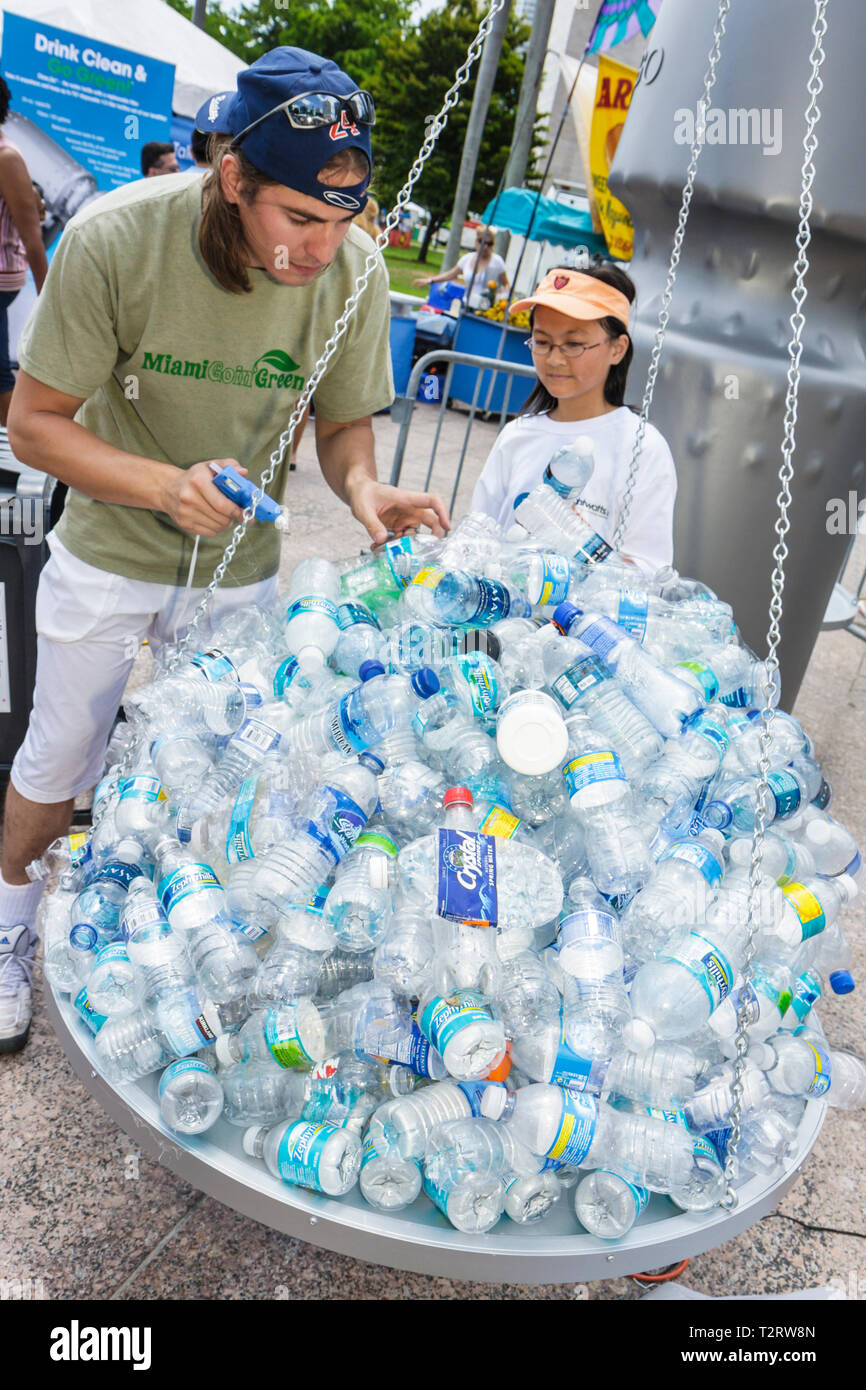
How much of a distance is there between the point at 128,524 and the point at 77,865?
911 mm

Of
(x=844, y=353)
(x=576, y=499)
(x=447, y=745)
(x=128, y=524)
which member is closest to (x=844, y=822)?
(x=844, y=353)

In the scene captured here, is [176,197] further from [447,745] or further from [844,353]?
[844,353]

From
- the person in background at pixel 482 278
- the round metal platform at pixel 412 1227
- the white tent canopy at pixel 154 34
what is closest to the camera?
the round metal platform at pixel 412 1227

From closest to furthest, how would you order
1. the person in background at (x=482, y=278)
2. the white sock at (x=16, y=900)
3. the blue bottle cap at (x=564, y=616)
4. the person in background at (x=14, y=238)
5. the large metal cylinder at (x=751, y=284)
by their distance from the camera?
the blue bottle cap at (x=564, y=616) → the white sock at (x=16, y=900) → the large metal cylinder at (x=751, y=284) → the person in background at (x=14, y=238) → the person in background at (x=482, y=278)

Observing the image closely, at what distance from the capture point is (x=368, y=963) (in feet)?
6.15

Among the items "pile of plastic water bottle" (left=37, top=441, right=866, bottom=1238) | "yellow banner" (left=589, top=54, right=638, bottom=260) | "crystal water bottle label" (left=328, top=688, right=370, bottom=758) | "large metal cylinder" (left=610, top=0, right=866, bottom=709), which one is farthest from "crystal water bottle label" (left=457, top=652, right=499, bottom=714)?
"yellow banner" (left=589, top=54, right=638, bottom=260)

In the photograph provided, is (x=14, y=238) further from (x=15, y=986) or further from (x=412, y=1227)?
(x=412, y=1227)

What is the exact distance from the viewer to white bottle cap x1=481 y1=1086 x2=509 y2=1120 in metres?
1.60

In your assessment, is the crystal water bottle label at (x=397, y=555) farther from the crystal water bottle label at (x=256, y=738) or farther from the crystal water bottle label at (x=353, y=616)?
the crystal water bottle label at (x=256, y=738)

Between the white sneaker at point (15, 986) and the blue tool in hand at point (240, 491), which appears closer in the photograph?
the blue tool in hand at point (240, 491)

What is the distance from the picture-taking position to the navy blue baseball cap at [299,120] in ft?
6.28

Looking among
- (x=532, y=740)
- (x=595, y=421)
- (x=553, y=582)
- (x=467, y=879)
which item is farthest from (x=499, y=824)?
(x=595, y=421)

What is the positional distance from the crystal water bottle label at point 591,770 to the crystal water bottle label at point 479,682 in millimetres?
224

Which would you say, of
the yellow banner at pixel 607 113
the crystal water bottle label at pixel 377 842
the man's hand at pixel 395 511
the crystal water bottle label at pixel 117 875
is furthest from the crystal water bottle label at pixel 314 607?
the yellow banner at pixel 607 113
